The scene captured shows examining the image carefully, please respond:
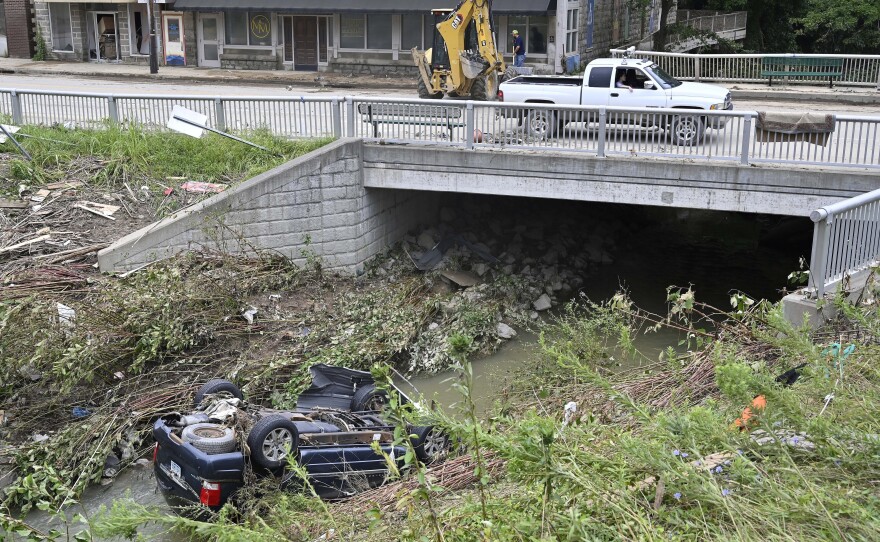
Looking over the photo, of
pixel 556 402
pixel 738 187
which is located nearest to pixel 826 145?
pixel 738 187

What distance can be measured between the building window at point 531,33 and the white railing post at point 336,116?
1509cm

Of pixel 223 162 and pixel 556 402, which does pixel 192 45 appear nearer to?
pixel 223 162

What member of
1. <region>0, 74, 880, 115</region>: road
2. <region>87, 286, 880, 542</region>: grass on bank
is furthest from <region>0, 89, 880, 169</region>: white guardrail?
<region>87, 286, 880, 542</region>: grass on bank

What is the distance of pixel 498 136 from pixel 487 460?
9519 millimetres

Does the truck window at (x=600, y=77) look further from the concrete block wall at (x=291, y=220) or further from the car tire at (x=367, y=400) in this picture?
the car tire at (x=367, y=400)

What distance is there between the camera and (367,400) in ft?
36.1

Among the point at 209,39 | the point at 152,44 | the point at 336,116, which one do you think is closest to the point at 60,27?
the point at 209,39

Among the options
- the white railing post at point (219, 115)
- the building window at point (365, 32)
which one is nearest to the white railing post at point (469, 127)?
the white railing post at point (219, 115)

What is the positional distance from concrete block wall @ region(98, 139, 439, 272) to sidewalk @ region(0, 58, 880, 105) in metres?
12.0

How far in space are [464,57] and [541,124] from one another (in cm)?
490

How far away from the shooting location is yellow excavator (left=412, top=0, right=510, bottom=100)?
19.7m

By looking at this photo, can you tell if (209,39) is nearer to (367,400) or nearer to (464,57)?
(464,57)

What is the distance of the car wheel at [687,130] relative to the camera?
14.2 meters

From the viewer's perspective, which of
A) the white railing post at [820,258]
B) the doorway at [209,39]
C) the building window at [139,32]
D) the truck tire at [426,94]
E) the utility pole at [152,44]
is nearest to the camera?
the white railing post at [820,258]
